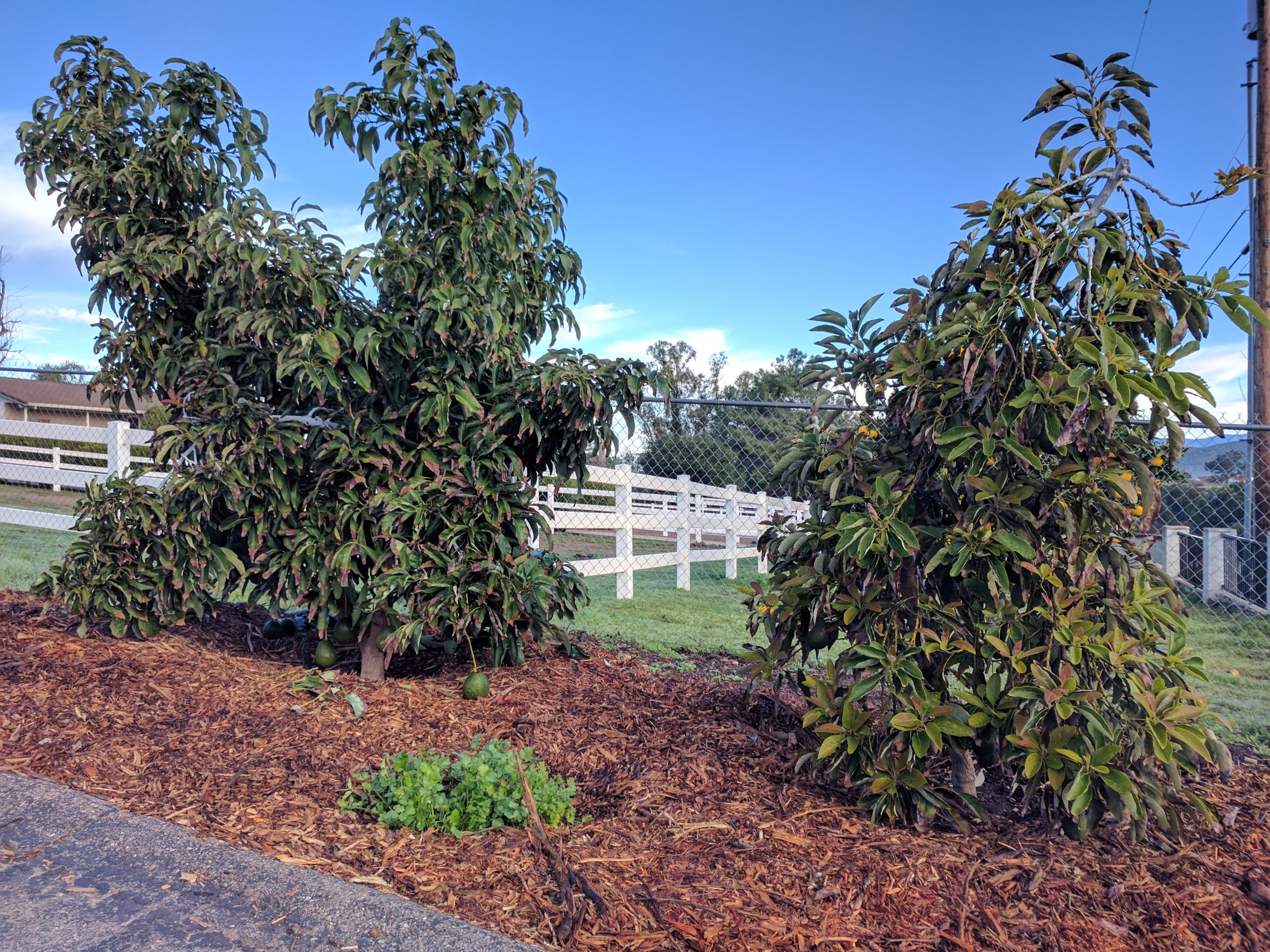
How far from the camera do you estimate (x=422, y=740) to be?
10.5ft

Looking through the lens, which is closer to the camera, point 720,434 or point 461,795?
point 461,795

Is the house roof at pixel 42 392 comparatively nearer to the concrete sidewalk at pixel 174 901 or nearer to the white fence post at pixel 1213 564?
the concrete sidewalk at pixel 174 901

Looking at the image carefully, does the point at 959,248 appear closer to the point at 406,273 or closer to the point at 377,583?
the point at 406,273

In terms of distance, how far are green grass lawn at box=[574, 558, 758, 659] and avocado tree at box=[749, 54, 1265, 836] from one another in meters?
1.89

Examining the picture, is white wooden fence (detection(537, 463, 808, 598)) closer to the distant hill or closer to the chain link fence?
the chain link fence

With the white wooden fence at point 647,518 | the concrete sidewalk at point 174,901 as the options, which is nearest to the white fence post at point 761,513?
the white wooden fence at point 647,518

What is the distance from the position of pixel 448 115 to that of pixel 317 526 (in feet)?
6.81

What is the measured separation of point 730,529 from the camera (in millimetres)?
9156

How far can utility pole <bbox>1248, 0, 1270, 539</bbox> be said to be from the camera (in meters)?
6.68

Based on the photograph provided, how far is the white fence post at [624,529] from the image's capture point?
292 inches

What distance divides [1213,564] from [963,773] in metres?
8.25

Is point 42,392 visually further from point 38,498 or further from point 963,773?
point 963,773

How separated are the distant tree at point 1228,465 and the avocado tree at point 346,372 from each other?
5.79 meters

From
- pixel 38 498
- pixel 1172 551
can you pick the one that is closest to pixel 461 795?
pixel 1172 551
